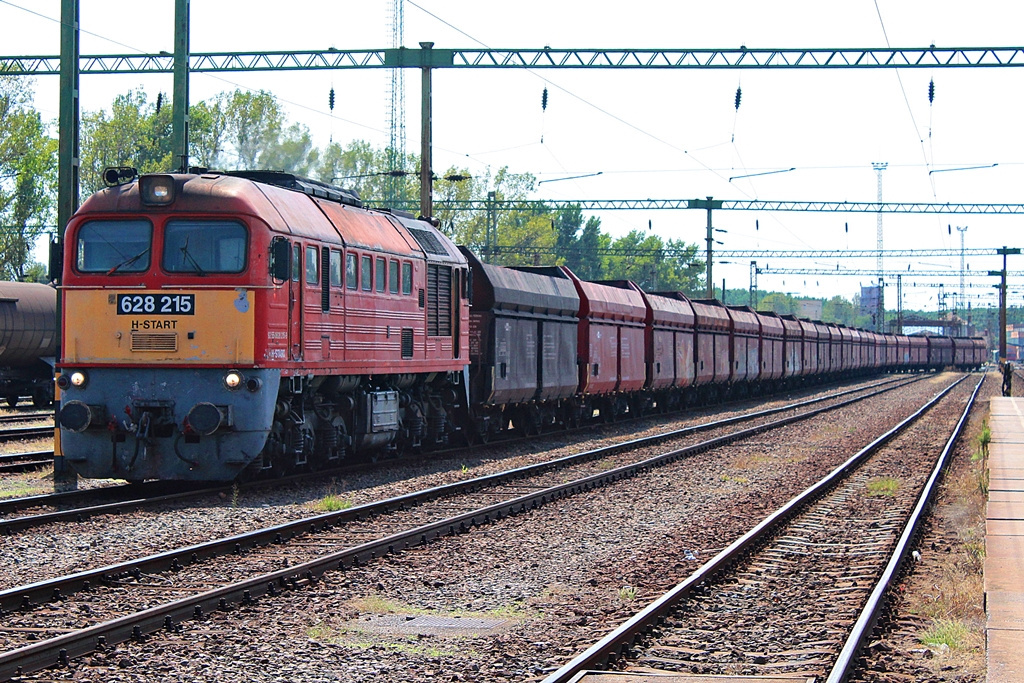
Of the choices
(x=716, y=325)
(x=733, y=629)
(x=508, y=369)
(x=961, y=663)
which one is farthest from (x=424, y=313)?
(x=716, y=325)

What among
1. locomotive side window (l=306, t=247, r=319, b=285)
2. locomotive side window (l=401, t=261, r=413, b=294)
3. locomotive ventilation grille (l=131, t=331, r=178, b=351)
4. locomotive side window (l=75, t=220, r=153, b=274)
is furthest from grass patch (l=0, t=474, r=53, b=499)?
locomotive side window (l=401, t=261, r=413, b=294)

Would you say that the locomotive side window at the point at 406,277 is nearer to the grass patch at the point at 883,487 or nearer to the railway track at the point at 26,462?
the railway track at the point at 26,462

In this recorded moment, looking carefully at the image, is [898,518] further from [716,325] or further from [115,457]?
[716,325]

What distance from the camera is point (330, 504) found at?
44.9ft

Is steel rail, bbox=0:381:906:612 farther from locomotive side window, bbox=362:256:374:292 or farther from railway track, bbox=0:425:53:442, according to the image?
railway track, bbox=0:425:53:442

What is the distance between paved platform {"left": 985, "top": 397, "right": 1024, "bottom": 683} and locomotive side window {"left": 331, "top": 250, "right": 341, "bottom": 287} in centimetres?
848

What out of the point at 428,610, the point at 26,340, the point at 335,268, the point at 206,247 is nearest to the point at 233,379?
the point at 206,247

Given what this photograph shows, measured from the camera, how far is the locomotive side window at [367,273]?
17.1 metres

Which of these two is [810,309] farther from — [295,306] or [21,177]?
[295,306]

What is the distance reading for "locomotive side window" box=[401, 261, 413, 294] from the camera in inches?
729

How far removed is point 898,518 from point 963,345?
338 ft

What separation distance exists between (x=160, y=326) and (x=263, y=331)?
3.97 ft

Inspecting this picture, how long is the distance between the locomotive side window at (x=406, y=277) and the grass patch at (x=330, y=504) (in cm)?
505

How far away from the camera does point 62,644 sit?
7.29m
